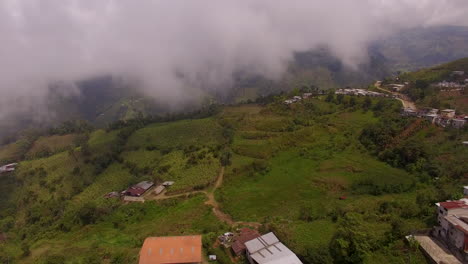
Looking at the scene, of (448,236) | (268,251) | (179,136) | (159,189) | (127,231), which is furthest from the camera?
(179,136)

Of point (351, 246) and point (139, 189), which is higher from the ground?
point (351, 246)

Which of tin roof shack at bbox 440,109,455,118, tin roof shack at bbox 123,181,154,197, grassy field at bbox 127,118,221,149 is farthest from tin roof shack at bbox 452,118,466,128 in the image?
tin roof shack at bbox 123,181,154,197

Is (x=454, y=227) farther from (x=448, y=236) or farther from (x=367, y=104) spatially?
(x=367, y=104)

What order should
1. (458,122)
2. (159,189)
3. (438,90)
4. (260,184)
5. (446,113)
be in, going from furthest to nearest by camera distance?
1. (438,90)
2. (446,113)
3. (159,189)
4. (458,122)
5. (260,184)

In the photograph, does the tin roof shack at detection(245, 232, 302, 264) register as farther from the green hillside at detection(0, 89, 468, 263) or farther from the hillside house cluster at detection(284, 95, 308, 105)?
the hillside house cluster at detection(284, 95, 308, 105)

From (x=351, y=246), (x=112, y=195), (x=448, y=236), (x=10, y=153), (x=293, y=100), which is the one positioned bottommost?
(x=10, y=153)

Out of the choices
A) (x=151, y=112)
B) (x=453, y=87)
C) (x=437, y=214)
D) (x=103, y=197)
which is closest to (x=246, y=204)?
(x=437, y=214)

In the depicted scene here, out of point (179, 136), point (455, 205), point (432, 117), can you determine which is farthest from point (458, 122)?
point (179, 136)

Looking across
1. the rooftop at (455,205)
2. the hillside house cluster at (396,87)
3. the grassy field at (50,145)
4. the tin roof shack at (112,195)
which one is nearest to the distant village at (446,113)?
the hillside house cluster at (396,87)
